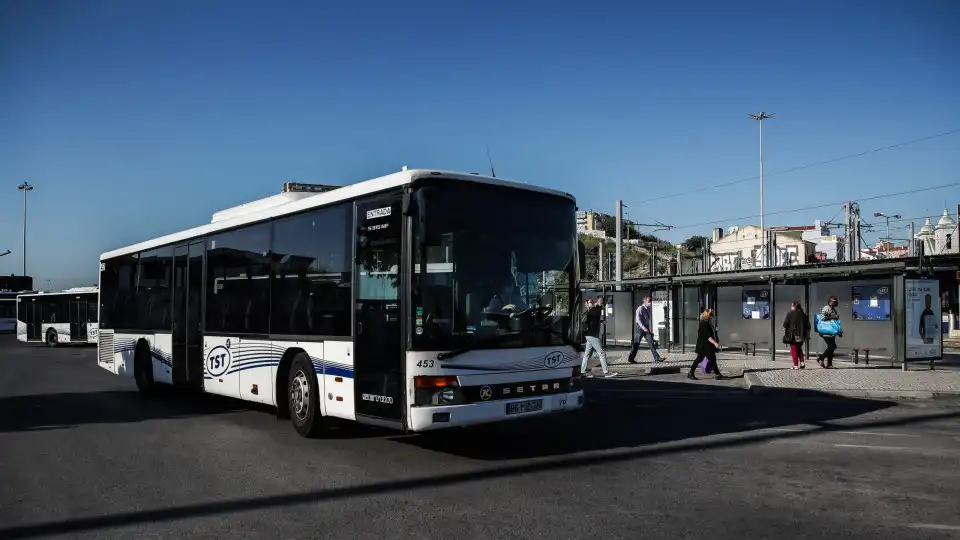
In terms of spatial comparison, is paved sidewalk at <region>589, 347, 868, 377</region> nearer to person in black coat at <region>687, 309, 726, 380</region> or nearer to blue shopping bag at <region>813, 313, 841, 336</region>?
blue shopping bag at <region>813, 313, 841, 336</region>

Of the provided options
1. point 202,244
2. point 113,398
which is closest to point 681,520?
point 202,244

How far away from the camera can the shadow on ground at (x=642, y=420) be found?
30.2ft

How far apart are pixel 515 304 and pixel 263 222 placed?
430 cm

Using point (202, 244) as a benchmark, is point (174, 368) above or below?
below

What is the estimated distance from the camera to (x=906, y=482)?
723 centimetres

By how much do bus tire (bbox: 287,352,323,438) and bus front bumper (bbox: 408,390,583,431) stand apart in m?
2.01

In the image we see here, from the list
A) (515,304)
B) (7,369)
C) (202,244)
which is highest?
(202,244)

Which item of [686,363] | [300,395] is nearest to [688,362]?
Answer: [686,363]

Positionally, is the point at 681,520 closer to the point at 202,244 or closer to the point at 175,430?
the point at 175,430

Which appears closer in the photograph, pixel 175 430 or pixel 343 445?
pixel 343 445

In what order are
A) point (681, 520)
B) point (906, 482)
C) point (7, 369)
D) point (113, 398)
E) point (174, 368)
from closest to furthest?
point (681, 520), point (906, 482), point (174, 368), point (113, 398), point (7, 369)

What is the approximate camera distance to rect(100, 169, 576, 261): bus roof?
811 cm

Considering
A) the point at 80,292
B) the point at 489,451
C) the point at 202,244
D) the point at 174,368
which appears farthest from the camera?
the point at 80,292

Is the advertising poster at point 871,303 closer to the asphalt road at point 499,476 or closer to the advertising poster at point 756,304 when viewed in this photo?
the advertising poster at point 756,304
